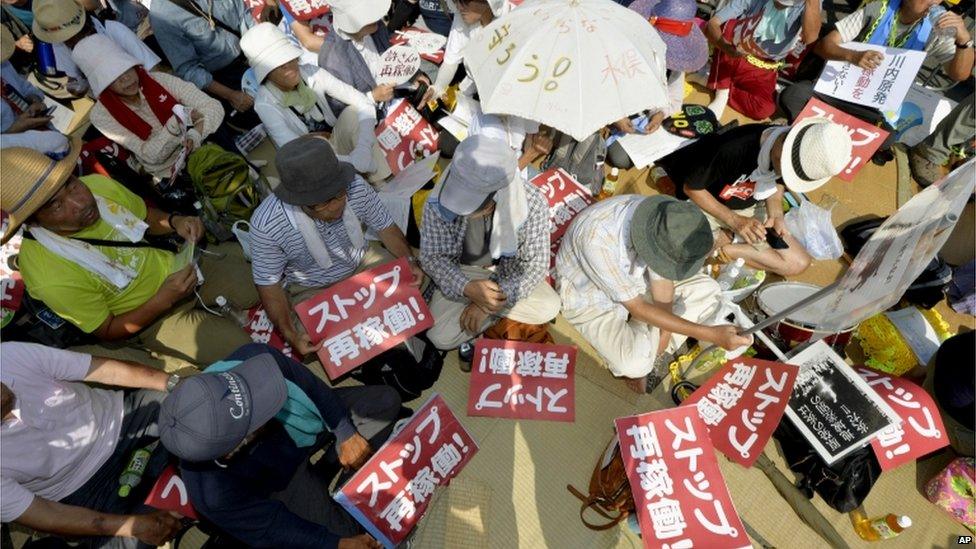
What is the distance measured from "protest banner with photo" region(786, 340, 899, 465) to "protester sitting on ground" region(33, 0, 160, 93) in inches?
213

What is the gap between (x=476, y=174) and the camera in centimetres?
312

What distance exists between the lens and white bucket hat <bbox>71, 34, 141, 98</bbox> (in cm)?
396

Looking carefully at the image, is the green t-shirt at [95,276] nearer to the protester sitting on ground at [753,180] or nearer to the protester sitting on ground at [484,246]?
the protester sitting on ground at [484,246]

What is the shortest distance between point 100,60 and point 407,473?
374cm

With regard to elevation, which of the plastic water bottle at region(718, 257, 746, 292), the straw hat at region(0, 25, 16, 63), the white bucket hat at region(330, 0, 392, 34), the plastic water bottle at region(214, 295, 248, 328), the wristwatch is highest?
the white bucket hat at region(330, 0, 392, 34)

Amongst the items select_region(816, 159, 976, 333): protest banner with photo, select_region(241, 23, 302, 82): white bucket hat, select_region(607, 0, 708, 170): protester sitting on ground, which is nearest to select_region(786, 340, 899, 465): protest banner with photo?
select_region(816, 159, 976, 333): protest banner with photo

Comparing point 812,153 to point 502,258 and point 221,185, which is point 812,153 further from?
point 221,185

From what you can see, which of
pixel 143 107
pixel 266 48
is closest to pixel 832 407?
pixel 266 48

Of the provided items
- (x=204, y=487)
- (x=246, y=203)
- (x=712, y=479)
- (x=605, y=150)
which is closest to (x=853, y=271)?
(x=712, y=479)

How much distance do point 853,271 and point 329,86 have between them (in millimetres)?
4045

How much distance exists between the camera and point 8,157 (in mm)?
2930

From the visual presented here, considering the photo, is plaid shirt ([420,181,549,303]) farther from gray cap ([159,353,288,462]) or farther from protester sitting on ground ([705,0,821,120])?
protester sitting on ground ([705,0,821,120])

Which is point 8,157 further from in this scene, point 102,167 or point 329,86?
point 329,86

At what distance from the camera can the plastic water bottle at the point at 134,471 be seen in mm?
3178
